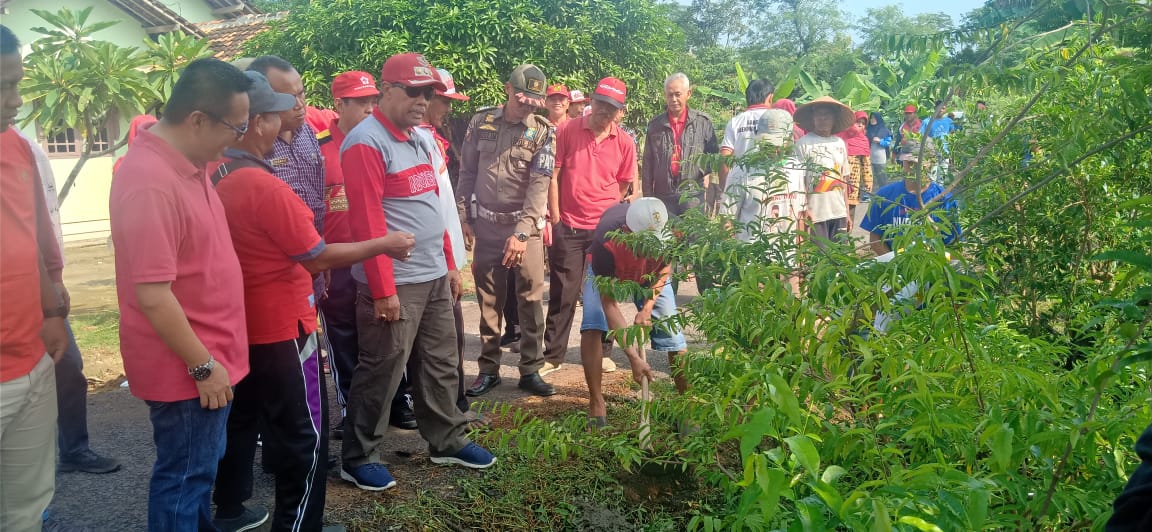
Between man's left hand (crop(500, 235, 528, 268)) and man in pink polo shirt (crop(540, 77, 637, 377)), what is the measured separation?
464mm

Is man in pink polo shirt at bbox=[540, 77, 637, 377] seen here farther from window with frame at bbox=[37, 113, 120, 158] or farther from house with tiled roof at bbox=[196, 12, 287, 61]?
house with tiled roof at bbox=[196, 12, 287, 61]

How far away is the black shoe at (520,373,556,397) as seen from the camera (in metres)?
5.50

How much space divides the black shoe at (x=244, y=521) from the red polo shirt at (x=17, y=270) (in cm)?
115

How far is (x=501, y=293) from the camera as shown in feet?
18.9

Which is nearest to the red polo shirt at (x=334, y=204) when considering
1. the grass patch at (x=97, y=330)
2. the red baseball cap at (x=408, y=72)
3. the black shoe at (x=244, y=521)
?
the red baseball cap at (x=408, y=72)

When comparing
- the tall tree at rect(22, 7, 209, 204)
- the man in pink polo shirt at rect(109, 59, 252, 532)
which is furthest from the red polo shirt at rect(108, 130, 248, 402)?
the tall tree at rect(22, 7, 209, 204)

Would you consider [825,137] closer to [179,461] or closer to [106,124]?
[179,461]

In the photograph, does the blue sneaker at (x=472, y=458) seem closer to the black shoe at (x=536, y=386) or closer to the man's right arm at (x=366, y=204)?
the man's right arm at (x=366, y=204)

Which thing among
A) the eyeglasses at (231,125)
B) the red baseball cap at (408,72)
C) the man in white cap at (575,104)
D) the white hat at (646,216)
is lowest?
the white hat at (646,216)

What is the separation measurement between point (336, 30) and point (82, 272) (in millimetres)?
4622

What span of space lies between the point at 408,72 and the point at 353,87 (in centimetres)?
103

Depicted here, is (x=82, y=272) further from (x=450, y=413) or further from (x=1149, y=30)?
(x=1149, y=30)

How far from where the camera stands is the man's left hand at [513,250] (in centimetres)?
542

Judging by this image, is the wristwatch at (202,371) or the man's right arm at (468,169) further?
the man's right arm at (468,169)
